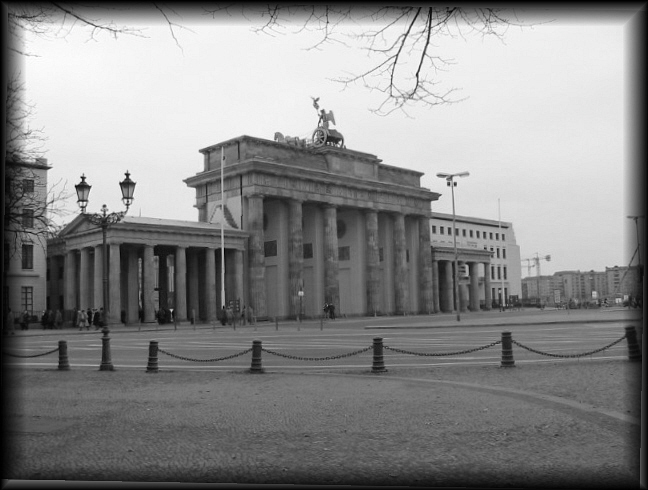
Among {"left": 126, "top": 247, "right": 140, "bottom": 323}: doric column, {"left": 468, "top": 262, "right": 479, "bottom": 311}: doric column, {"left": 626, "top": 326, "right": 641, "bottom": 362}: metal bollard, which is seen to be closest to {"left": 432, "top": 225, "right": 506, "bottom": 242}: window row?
{"left": 468, "top": 262, "right": 479, "bottom": 311}: doric column

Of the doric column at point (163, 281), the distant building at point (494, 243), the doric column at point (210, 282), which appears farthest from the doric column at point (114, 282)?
the distant building at point (494, 243)

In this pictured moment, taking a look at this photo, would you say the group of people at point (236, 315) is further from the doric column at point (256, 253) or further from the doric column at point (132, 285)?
the doric column at point (132, 285)

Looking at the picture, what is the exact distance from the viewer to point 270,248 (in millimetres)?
69000

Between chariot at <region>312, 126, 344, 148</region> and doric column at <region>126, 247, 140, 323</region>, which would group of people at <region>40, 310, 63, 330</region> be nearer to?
doric column at <region>126, 247, 140, 323</region>

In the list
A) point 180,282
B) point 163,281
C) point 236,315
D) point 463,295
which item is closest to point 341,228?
point 163,281

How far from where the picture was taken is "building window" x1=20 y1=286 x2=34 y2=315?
60.7 meters

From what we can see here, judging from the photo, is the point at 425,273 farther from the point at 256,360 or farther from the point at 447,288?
the point at 256,360

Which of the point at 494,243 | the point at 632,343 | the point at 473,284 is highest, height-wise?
the point at 494,243

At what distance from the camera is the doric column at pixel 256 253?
63.8 metres

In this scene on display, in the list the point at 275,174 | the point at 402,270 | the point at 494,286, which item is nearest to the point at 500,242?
the point at 494,286

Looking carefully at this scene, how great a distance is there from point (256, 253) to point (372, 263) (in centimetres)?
1746

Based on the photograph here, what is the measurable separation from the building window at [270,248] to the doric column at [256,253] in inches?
159

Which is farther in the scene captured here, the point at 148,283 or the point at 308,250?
the point at 308,250

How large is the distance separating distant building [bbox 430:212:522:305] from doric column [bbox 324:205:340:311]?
165ft
